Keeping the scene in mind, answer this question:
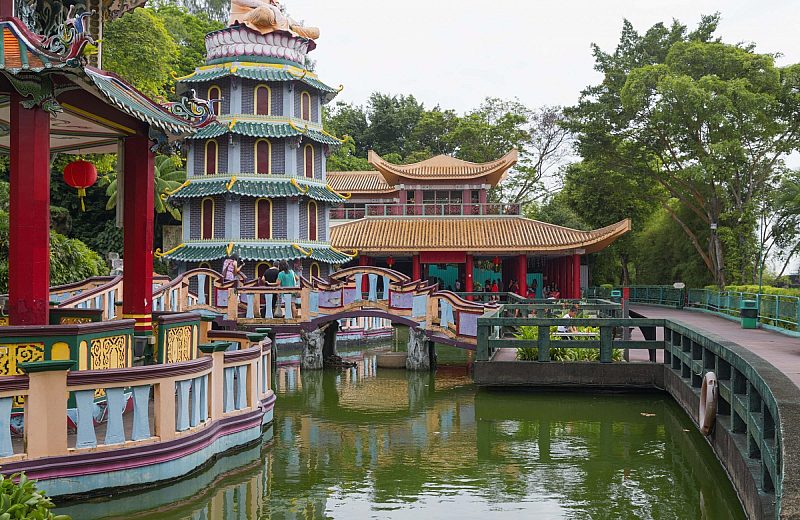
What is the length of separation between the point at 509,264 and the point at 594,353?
2355 centimetres

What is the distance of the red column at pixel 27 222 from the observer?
803cm

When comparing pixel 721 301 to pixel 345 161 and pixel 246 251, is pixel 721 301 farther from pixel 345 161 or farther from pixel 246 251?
pixel 345 161

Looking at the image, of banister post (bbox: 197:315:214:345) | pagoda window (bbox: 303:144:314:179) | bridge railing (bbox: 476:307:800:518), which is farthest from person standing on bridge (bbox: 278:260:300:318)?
banister post (bbox: 197:315:214:345)

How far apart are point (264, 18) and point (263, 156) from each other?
4.30 meters

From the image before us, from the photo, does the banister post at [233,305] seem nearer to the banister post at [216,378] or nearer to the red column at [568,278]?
the banister post at [216,378]

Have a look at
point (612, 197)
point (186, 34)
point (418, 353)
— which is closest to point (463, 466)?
point (418, 353)

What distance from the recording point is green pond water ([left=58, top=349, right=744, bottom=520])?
7914mm

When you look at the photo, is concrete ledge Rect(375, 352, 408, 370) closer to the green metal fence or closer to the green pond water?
the green pond water

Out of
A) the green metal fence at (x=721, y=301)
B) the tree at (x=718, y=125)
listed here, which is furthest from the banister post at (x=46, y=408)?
the tree at (x=718, y=125)

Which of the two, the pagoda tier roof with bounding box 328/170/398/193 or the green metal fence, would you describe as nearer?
the green metal fence

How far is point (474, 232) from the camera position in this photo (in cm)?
3569

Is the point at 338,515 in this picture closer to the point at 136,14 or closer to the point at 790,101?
the point at 136,14

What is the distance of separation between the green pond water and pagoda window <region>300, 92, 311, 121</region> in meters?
14.7

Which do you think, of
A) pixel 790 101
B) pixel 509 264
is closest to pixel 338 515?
pixel 790 101
